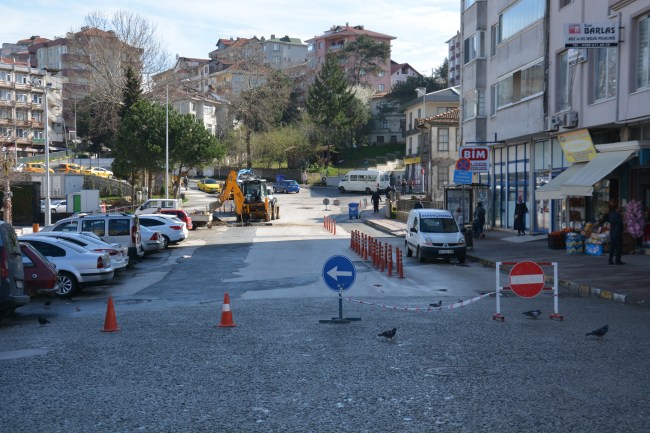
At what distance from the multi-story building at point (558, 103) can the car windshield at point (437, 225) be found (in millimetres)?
3967

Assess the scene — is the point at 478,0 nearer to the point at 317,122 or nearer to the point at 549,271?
the point at 549,271

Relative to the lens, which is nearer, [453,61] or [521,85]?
[521,85]

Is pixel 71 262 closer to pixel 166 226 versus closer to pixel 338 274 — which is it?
pixel 338 274

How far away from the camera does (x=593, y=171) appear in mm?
25062

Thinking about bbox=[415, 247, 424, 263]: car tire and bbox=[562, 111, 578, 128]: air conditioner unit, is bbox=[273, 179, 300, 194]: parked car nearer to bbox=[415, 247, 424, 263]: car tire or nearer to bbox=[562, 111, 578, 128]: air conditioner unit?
bbox=[415, 247, 424, 263]: car tire

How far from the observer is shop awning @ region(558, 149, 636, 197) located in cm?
2388

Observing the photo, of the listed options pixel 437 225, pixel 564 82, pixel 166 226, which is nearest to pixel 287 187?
pixel 166 226

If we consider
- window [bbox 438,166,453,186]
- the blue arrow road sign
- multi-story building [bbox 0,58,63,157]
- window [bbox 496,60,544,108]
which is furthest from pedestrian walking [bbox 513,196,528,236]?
multi-story building [bbox 0,58,63,157]

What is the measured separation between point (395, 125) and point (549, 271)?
273 ft

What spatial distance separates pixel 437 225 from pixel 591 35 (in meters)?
8.32

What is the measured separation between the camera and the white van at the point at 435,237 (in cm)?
2617

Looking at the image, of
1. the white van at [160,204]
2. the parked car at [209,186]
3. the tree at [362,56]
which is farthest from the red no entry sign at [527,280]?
the tree at [362,56]

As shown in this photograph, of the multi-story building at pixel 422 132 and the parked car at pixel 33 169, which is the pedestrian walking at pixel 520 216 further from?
the parked car at pixel 33 169

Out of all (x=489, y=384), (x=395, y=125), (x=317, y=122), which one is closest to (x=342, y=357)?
(x=489, y=384)
